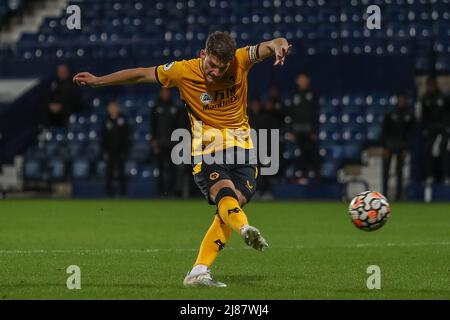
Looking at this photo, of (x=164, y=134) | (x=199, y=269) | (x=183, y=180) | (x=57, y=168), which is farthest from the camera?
(x=57, y=168)

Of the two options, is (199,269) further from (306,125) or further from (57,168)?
(57,168)

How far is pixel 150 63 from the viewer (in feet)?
82.3

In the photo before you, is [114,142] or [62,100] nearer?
[114,142]

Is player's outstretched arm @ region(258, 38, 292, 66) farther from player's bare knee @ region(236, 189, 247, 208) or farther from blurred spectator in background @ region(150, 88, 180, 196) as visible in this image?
blurred spectator in background @ region(150, 88, 180, 196)

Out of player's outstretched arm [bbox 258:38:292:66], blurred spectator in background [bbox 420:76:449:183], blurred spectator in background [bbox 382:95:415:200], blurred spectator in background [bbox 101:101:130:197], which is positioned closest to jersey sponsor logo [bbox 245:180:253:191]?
player's outstretched arm [bbox 258:38:292:66]

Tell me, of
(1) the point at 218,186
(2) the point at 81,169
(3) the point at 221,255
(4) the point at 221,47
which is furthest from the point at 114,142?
(4) the point at 221,47

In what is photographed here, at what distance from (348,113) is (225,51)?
17.2m

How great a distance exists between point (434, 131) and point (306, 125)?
100 inches

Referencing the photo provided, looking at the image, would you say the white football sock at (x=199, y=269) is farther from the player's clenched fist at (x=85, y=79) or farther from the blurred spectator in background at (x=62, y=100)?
the blurred spectator in background at (x=62, y=100)

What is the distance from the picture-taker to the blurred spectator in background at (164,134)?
21.9m

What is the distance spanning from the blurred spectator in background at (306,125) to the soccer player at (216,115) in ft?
42.8

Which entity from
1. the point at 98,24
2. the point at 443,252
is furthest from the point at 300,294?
the point at 98,24

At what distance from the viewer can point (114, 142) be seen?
887 inches

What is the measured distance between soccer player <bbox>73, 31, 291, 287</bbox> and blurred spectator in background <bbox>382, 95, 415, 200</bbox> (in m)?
13.1
